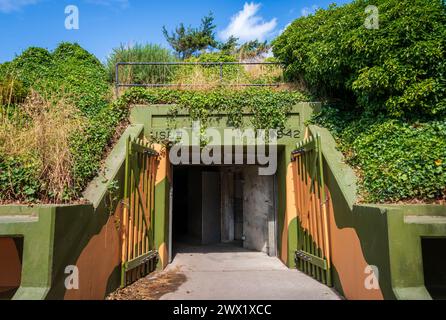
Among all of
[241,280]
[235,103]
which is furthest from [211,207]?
[241,280]

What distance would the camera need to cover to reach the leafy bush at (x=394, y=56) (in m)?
4.55

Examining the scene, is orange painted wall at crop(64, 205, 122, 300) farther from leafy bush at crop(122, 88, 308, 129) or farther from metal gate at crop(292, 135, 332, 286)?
metal gate at crop(292, 135, 332, 286)

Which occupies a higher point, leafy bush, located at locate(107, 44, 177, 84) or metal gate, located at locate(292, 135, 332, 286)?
leafy bush, located at locate(107, 44, 177, 84)

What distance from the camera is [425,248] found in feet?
13.3

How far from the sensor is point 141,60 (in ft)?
35.9

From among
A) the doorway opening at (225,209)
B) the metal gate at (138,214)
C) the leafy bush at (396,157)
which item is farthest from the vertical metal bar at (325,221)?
the metal gate at (138,214)

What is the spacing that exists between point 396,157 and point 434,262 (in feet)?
4.77

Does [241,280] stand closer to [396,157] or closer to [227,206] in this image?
[396,157]

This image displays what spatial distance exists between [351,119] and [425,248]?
257cm

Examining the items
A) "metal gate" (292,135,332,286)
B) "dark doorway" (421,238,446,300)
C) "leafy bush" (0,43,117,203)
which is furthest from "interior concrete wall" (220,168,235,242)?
"dark doorway" (421,238,446,300)

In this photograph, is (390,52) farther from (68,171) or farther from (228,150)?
(68,171)

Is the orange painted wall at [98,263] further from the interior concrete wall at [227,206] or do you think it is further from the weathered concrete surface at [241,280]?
the interior concrete wall at [227,206]

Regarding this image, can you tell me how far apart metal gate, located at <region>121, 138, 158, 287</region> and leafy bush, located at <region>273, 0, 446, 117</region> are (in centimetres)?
370

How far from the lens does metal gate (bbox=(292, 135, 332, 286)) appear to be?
491 cm
